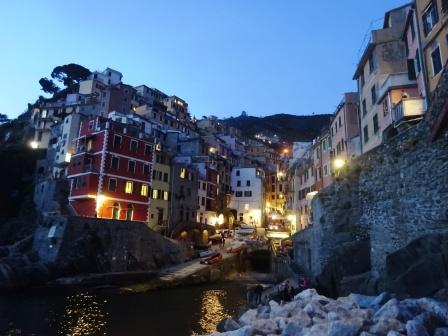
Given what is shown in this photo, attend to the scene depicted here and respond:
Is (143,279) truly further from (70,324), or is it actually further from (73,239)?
(70,324)

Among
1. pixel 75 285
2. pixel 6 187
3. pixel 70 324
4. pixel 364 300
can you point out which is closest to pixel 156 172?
pixel 75 285

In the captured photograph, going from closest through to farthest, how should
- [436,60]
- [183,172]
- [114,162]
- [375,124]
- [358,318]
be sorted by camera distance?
[358,318], [436,60], [375,124], [114,162], [183,172]

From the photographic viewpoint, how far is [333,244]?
30.0 meters

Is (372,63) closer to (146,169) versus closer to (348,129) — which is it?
(348,129)

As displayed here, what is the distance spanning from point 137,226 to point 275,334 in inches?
1674

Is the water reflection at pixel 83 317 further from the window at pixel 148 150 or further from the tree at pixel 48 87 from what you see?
the tree at pixel 48 87

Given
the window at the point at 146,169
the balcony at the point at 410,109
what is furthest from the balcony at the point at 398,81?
the window at the point at 146,169

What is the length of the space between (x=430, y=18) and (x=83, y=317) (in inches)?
1480

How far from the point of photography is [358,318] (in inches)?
543

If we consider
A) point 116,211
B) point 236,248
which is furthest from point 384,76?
point 116,211

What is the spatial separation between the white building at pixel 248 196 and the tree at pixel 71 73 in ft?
234

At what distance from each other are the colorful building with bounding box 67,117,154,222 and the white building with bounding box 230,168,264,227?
45463mm

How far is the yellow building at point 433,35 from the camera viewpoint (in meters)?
26.6

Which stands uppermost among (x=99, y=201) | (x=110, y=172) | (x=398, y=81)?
(x=398, y=81)
